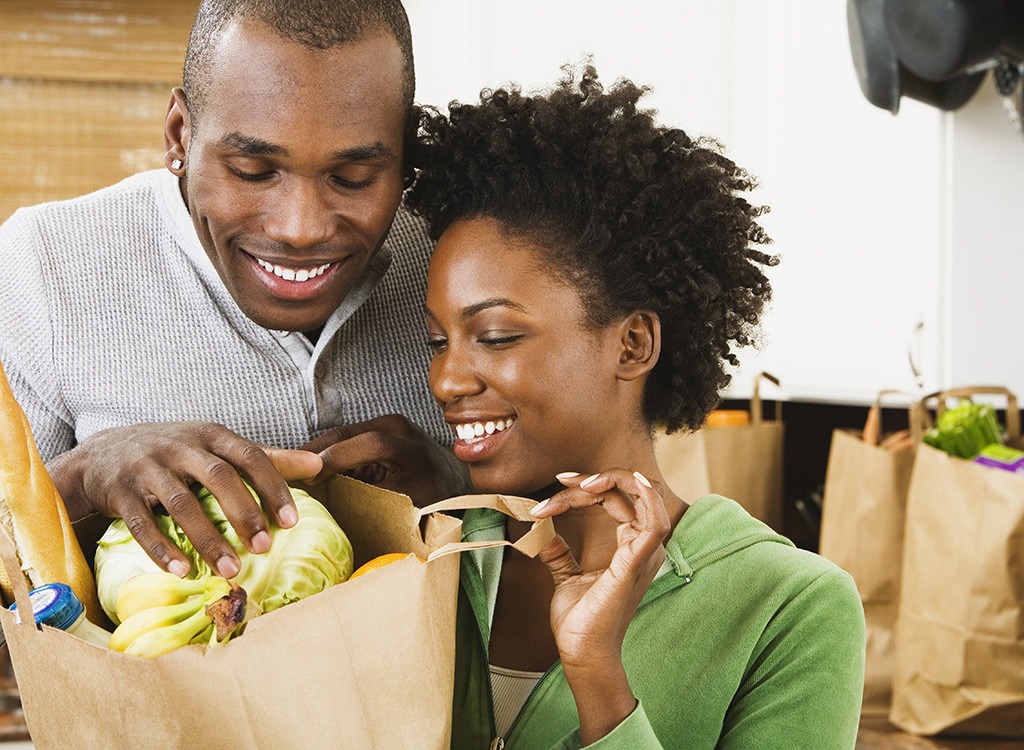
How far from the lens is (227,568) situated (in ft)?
2.36

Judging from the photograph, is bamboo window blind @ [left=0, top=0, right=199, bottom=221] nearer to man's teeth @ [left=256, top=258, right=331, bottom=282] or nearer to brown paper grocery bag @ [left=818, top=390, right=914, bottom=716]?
brown paper grocery bag @ [left=818, top=390, right=914, bottom=716]

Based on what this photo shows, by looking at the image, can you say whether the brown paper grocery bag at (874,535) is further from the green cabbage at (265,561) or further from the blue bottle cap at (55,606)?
the blue bottle cap at (55,606)

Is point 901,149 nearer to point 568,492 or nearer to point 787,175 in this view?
point 787,175

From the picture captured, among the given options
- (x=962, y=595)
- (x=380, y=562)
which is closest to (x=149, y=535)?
(x=380, y=562)

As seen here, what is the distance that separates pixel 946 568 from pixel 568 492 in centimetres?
107

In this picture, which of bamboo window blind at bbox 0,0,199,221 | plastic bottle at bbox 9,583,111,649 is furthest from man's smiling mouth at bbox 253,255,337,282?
bamboo window blind at bbox 0,0,199,221

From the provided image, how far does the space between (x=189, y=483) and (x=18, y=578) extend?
15cm

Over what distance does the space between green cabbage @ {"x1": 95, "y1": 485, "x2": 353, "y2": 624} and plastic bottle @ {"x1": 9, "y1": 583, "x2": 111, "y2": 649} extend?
Answer: 0.17ft

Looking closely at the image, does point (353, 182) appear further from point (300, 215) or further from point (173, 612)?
point (173, 612)

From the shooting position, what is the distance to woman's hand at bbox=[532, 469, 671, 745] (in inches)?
29.9

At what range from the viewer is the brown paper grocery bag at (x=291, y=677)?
64 cm

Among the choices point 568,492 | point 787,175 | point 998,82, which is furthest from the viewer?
point 787,175

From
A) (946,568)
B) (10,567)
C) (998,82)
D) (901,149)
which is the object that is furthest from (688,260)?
(901,149)

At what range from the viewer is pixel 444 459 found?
39.9 inches
